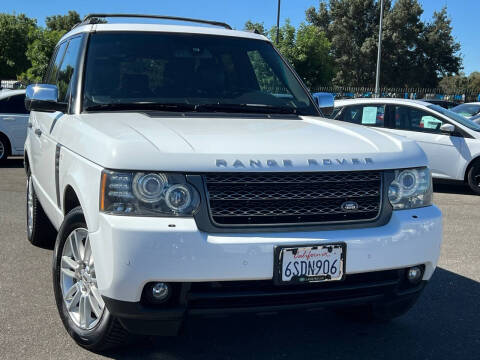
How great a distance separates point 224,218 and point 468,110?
50.8ft

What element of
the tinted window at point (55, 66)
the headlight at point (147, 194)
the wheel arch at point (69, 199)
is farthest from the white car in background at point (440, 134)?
the headlight at point (147, 194)

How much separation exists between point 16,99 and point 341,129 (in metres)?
10.6

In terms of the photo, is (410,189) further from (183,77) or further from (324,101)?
(183,77)

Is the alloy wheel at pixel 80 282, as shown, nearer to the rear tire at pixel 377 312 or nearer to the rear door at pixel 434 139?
the rear tire at pixel 377 312

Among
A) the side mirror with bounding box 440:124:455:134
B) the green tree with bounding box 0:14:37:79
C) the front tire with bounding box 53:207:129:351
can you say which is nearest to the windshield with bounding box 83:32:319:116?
the front tire with bounding box 53:207:129:351

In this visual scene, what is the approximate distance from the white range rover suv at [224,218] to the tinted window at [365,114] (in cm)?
745

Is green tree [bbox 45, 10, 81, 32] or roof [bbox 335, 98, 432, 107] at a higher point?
green tree [bbox 45, 10, 81, 32]

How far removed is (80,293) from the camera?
345 cm

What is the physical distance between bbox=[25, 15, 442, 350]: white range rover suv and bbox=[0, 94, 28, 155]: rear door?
956 cm

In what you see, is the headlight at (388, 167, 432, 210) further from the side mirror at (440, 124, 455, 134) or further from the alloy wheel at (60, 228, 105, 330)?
the side mirror at (440, 124, 455, 134)

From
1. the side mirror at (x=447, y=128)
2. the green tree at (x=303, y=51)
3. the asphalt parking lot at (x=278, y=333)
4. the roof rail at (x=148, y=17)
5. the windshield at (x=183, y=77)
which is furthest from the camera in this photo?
the green tree at (x=303, y=51)

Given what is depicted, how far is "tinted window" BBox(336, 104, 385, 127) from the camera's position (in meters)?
11.2

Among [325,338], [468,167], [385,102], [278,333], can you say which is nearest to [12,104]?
[385,102]

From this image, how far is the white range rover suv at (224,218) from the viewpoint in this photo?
2.86 metres
